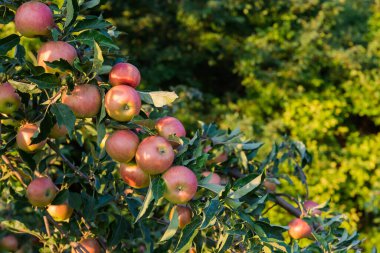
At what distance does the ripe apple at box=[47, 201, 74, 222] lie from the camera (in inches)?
44.5

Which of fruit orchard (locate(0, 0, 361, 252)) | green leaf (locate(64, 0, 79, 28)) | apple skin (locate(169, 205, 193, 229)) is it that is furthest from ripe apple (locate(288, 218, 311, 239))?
green leaf (locate(64, 0, 79, 28))

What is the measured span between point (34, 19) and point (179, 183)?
0.35m

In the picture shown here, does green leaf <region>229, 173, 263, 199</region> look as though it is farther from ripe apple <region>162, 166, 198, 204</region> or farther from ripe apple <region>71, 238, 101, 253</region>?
ripe apple <region>71, 238, 101, 253</region>

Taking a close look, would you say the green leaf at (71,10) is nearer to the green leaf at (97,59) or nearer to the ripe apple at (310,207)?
the green leaf at (97,59)

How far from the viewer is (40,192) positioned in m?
1.07

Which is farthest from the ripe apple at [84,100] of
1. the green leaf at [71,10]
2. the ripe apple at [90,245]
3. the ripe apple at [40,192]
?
the ripe apple at [90,245]

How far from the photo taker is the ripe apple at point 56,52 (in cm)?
80

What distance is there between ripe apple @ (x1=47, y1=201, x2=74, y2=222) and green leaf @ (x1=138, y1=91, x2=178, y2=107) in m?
0.41

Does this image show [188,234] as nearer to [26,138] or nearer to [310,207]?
[26,138]

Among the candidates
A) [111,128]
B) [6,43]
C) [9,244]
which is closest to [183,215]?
[111,128]

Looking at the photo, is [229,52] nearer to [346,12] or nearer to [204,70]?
[204,70]

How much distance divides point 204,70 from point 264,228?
3779mm

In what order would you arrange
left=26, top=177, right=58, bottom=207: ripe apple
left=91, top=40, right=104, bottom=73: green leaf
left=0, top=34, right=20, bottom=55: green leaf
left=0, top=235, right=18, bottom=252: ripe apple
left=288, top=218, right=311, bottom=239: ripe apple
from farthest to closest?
left=0, top=235, right=18, bottom=252: ripe apple
left=288, top=218, right=311, bottom=239: ripe apple
left=26, top=177, right=58, bottom=207: ripe apple
left=0, top=34, right=20, bottom=55: green leaf
left=91, top=40, right=104, bottom=73: green leaf

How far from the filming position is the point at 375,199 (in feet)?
11.4
